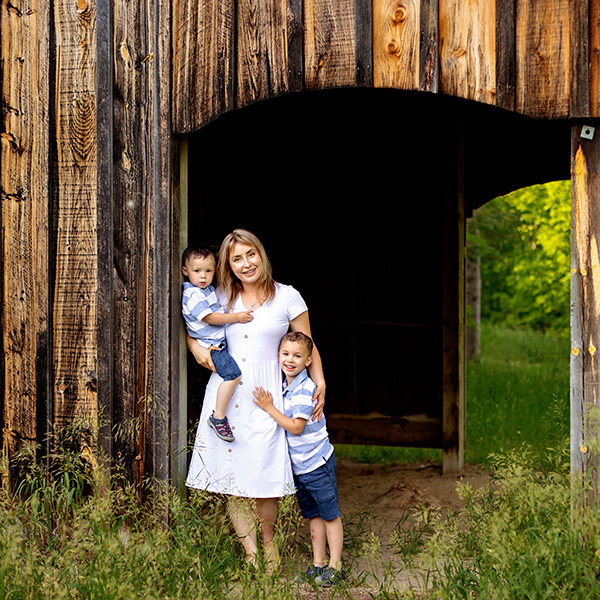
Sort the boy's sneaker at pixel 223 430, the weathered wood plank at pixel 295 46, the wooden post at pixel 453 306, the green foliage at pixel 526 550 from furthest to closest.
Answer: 1. the wooden post at pixel 453 306
2. the boy's sneaker at pixel 223 430
3. the weathered wood plank at pixel 295 46
4. the green foliage at pixel 526 550

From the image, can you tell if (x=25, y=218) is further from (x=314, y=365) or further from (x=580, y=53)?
(x=580, y=53)

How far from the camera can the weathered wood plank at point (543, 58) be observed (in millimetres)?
3559

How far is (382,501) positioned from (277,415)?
7.47 ft

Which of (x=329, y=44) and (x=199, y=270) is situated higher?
(x=329, y=44)

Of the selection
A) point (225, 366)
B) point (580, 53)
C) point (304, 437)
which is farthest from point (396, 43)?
point (304, 437)

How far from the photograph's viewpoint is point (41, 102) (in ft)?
13.2

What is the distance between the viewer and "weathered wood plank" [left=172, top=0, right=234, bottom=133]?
12.7 ft

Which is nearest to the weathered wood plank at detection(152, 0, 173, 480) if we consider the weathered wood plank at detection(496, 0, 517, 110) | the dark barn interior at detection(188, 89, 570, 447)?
the weathered wood plank at detection(496, 0, 517, 110)

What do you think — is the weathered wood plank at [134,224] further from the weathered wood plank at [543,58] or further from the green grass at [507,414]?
the green grass at [507,414]

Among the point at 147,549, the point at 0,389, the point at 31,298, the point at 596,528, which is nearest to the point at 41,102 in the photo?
the point at 31,298

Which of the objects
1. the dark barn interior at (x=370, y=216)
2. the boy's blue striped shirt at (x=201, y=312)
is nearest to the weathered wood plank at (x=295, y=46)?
the boy's blue striped shirt at (x=201, y=312)

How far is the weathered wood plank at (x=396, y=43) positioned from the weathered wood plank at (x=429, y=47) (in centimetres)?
2

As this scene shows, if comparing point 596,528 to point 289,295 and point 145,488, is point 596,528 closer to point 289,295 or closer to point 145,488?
point 289,295

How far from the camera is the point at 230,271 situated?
4094mm
